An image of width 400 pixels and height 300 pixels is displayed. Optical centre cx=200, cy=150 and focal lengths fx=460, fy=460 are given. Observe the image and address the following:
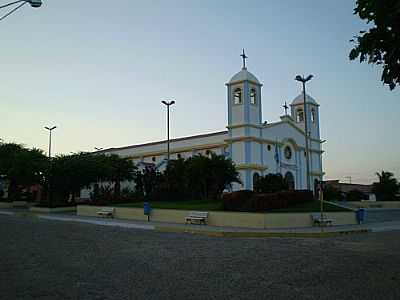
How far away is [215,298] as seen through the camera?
23.1ft

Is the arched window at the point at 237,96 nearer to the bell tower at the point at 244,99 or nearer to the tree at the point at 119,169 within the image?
the bell tower at the point at 244,99

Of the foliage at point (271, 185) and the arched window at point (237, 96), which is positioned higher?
the arched window at point (237, 96)

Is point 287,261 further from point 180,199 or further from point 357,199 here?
point 357,199

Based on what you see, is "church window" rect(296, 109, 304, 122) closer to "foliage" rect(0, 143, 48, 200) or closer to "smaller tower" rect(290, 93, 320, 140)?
"smaller tower" rect(290, 93, 320, 140)

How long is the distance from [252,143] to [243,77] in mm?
7246

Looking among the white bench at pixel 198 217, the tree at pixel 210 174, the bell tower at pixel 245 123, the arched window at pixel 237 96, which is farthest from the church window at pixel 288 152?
the white bench at pixel 198 217

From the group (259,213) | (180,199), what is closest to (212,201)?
(180,199)

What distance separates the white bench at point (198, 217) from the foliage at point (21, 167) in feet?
86.7

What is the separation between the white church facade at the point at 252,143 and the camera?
4997 centimetres

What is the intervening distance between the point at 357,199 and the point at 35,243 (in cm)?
4485

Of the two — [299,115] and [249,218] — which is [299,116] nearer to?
[299,115]

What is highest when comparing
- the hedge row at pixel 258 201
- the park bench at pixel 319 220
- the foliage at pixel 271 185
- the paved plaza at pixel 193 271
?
the foliage at pixel 271 185

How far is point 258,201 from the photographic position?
79.8ft

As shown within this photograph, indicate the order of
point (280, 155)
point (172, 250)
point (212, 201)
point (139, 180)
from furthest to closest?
point (280, 155), point (139, 180), point (212, 201), point (172, 250)
